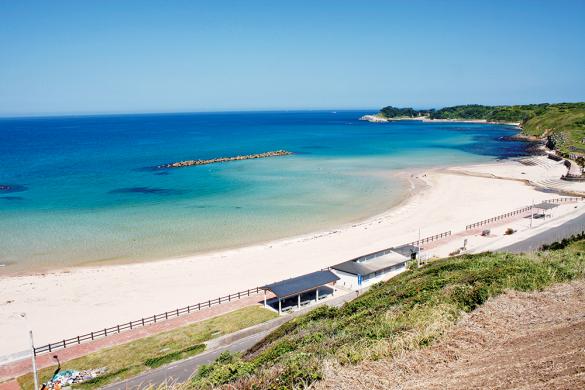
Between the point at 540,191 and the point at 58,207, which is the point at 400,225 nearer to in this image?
the point at 540,191

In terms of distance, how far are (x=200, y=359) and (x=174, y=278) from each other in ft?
42.4

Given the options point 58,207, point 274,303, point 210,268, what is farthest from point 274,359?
point 58,207

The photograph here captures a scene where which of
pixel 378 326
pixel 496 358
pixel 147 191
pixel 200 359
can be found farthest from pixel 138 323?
pixel 147 191

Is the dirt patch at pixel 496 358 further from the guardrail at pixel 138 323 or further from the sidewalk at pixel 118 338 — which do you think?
the guardrail at pixel 138 323

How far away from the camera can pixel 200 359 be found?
64.5 ft

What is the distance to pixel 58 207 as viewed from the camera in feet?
175

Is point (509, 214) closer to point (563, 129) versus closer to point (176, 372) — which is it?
point (176, 372)

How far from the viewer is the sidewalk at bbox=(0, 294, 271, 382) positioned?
65.0ft

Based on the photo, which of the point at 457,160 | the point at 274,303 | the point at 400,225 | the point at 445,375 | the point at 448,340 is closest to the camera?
the point at 445,375

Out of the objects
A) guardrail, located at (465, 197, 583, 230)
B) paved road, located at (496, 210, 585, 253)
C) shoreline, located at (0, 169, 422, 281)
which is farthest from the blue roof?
guardrail, located at (465, 197, 583, 230)

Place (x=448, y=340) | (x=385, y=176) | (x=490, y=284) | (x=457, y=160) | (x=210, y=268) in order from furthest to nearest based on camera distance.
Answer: (x=457, y=160) < (x=385, y=176) < (x=210, y=268) < (x=490, y=284) < (x=448, y=340)

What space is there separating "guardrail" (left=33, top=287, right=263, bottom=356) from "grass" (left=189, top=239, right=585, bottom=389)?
30.1ft

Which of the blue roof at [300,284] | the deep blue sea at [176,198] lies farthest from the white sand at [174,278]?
the blue roof at [300,284]

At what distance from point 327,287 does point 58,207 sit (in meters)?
40.5
